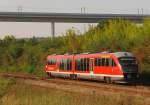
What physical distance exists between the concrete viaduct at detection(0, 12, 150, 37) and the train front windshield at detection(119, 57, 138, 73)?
7234cm

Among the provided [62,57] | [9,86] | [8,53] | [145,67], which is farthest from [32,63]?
[9,86]

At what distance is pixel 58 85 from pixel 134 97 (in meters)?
11.8

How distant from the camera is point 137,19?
359 ft

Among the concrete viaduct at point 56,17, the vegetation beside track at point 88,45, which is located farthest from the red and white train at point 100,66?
the concrete viaduct at point 56,17

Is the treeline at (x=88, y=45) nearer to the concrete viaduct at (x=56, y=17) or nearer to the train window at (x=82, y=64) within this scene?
the train window at (x=82, y=64)

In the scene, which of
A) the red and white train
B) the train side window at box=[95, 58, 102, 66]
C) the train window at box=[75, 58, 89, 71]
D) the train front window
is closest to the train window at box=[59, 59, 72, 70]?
the red and white train

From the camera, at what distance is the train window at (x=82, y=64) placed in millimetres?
42153

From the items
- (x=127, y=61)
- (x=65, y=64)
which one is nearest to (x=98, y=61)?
(x=127, y=61)

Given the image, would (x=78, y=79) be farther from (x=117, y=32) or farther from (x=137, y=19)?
(x=137, y=19)

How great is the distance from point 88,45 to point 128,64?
26.3 m

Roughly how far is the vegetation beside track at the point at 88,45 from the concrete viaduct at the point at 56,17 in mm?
11670

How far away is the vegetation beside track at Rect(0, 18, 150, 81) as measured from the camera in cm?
5091

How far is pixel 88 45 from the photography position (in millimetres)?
63062

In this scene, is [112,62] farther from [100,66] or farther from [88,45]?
[88,45]
